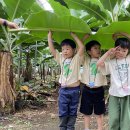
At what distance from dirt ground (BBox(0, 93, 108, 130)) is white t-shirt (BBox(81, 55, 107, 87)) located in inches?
42.8

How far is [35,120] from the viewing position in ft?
18.7

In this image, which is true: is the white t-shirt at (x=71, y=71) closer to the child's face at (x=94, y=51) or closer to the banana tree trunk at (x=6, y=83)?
the child's face at (x=94, y=51)

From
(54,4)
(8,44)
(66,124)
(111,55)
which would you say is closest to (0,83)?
(8,44)

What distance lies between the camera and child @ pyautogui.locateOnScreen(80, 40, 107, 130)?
407cm

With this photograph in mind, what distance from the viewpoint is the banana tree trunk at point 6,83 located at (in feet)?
19.9

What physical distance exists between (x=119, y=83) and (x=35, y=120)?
2.40 metres

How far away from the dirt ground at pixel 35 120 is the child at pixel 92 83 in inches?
29.5

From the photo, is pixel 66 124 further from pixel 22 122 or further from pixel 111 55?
pixel 22 122

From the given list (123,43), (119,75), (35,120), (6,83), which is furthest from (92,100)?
(6,83)

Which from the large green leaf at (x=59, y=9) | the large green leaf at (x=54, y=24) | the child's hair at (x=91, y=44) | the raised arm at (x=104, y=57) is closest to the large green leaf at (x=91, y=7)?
the large green leaf at (x=59, y=9)

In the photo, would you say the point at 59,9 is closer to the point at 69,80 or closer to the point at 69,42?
the point at 69,42

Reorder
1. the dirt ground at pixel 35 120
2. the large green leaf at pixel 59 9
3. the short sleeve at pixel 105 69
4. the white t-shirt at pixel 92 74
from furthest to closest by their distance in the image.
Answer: the large green leaf at pixel 59 9, the dirt ground at pixel 35 120, the white t-shirt at pixel 92 74, the short sleeve at pixel 105 69

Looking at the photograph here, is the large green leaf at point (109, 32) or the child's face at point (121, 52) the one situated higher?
the large green leaf at point (109, 32)

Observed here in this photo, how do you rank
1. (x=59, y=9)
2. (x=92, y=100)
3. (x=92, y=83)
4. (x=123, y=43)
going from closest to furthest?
(x=123, y=43), (x=92, y=83), (x=92, y=100), (x=59, y=9)
